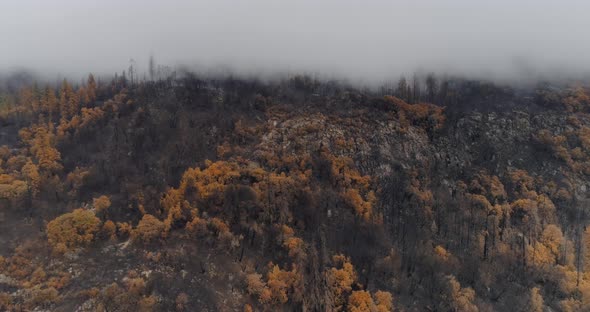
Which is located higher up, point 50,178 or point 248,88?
point 248,88

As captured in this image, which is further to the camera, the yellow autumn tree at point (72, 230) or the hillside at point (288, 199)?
the yellow autumn tree at point (72, 230)

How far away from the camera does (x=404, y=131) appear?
17212cm

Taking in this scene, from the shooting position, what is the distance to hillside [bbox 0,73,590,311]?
10519 cm

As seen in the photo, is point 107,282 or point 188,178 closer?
point 107,282

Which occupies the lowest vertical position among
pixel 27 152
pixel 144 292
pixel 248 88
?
pixel 144 292

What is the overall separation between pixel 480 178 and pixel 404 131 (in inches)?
1449

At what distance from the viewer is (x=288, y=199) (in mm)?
138500

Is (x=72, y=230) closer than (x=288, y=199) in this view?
Yes

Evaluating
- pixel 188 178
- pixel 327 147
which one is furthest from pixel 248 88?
pixel 188 178

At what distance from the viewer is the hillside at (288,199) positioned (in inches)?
4141

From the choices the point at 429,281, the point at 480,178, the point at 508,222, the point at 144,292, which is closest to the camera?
the point at 144,292

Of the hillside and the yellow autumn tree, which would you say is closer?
the hillside

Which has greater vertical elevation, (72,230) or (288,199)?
(288,199)

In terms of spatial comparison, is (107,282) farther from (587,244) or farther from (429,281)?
(587,244)
